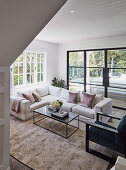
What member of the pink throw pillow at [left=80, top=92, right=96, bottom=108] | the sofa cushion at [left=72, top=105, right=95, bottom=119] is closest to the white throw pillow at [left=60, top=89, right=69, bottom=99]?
the pink throw pillow at [left=80, top=92, right=96, bottom=108]

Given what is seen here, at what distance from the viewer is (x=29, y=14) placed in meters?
1.20

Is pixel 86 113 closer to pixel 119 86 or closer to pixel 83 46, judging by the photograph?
pixel 119 86

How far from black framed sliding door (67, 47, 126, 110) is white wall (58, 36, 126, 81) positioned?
167mm

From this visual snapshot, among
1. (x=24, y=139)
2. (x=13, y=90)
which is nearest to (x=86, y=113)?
(x=24, y=139)

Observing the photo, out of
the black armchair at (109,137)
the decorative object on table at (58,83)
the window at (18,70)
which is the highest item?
the window at (18,70)

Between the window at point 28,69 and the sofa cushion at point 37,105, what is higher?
the window at point 28,69

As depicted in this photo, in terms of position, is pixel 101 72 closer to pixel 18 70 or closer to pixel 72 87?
pixel 72 87

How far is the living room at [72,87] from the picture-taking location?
2332 mm

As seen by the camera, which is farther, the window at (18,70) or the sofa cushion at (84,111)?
the window at (18,70)

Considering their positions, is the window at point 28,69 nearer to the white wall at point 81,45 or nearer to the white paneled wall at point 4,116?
the white wall at point 81,45

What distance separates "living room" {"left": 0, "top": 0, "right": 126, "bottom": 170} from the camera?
2332 mm

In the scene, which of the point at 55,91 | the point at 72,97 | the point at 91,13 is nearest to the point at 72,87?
the point at 55,91

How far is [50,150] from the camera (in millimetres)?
2543

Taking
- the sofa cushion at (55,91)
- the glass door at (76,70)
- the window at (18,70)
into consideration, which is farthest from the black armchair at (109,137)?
the glass door at (76,70)
